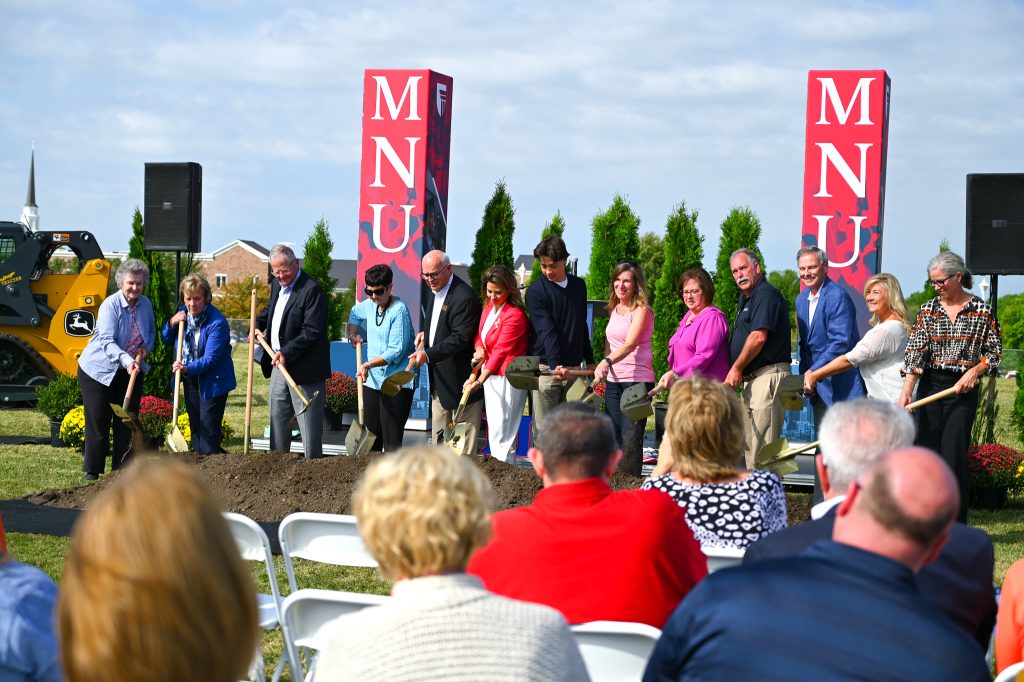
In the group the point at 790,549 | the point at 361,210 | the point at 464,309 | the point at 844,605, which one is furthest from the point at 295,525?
the point at 361,210

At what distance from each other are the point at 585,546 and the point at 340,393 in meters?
8.53

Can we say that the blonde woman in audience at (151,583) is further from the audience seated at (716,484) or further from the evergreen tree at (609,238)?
the evergreen tree at (609,238)

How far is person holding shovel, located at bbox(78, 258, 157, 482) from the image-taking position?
7.89 m

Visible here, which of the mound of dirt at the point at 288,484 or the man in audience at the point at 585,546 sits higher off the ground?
the man in audience at the point at 585,546

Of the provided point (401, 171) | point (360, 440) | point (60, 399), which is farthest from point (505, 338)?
point (60, 399)

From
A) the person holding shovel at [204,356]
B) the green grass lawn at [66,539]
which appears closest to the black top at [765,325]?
the green grass lawn at [66,539]

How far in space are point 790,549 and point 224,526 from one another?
5.19 ft

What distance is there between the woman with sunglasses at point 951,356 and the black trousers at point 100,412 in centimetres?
531

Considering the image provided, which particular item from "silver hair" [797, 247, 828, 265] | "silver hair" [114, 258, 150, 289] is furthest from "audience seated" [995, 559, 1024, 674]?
"silver hair" [114, 258, 150, 289]

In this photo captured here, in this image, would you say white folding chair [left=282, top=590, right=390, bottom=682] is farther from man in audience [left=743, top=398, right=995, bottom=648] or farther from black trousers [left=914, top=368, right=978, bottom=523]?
black trousers [left=914, top=368, right=978, bottom=523]

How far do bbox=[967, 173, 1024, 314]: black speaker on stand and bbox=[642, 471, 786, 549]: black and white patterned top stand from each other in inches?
212

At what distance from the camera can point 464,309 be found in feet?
25.2

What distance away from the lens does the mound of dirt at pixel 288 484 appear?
23.1 feet

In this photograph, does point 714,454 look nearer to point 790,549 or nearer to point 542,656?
point 790,549
